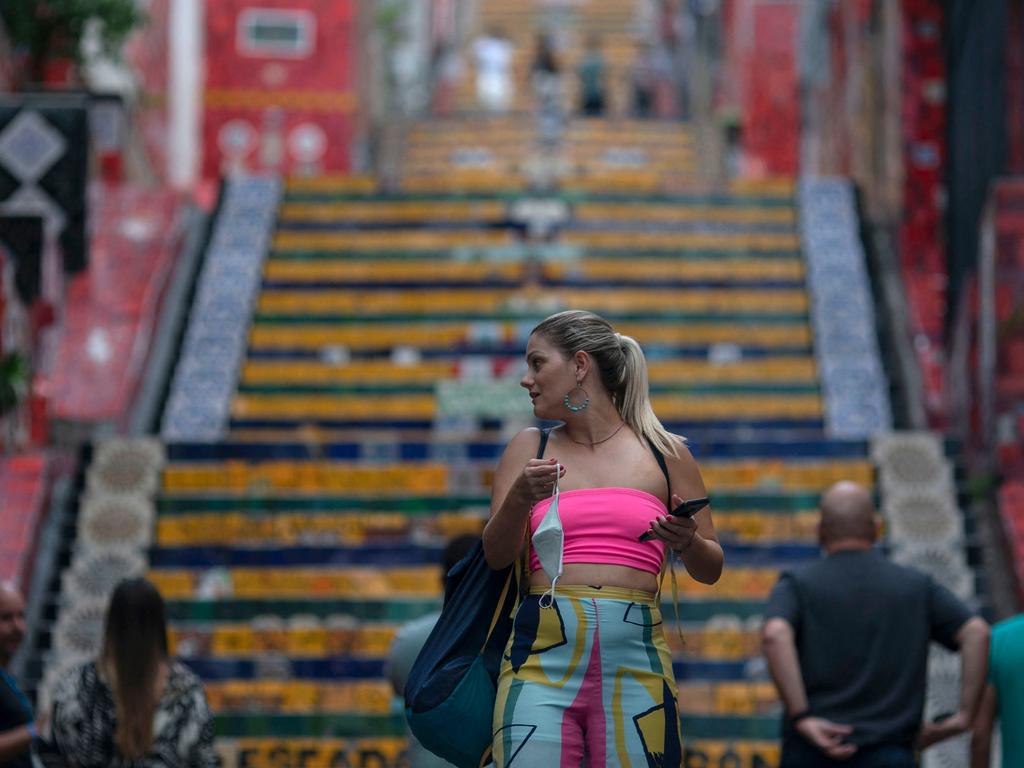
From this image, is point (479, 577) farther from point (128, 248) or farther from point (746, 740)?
point (128, 248)

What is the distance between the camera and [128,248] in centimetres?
1170

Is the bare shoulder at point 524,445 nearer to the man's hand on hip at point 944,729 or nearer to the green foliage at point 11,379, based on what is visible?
the man's hand on hip at point 944,729

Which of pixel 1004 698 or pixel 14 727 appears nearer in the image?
pixel 14 727

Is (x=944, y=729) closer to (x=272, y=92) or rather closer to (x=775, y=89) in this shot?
(x=272, y=92)

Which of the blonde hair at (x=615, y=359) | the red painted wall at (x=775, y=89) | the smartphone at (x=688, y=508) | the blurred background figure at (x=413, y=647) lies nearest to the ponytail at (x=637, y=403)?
the blonde hair at (x=615, y=359)

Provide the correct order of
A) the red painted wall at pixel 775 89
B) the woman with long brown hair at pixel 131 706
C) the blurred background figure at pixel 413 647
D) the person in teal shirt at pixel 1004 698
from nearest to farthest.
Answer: the woman with long brown hair at pixel 131 706 → the person in teal shirt at pixel 1004 698 → the blurred background figure at pixel 413 647 → the red painted wall at pixel 775 89

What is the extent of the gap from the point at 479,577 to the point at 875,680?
1.52 m

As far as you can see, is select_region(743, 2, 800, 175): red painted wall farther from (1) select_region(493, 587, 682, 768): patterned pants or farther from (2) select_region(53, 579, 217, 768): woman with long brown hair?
(1) select_region(493, 587, 682, 768): patterned pants

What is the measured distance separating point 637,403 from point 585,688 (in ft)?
2.06

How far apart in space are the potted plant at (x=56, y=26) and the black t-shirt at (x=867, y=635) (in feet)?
25.8

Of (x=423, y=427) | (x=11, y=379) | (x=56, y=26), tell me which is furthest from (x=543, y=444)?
(x=56, y=26)

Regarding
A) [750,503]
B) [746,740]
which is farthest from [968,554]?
[746,740]

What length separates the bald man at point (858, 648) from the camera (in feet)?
15.7

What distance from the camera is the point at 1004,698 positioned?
4797 millimetres
